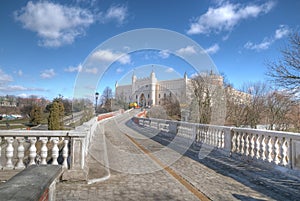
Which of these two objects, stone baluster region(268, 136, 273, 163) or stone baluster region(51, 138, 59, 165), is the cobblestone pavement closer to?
stone baluster region(268, 136, 273, 163)

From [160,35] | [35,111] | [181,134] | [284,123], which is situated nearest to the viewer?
[160,35]

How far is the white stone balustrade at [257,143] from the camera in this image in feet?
17.5

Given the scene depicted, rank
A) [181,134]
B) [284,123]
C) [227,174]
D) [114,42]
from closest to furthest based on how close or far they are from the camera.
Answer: [227,174]
[114,42]
[181,134]
[284,123]

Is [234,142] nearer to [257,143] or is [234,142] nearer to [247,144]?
[247,144]

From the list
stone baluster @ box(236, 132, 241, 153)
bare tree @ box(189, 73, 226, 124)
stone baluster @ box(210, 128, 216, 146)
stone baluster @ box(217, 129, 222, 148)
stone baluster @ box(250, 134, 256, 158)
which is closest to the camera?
stone baluster @ box(250, 134, 256, 158)

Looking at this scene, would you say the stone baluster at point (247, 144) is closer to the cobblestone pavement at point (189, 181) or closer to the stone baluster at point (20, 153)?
the cobblestone pavement at point (189, 181)

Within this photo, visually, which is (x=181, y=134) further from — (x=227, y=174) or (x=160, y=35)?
(x=227, y=174)

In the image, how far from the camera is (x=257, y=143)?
20.7 ft

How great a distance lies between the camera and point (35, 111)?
48688 millimetres

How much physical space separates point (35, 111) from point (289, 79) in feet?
159

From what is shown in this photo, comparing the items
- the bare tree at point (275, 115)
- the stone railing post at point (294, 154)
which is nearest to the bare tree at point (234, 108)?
the bare tree at point (275, 115)

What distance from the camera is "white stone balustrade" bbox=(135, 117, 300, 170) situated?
210 inches

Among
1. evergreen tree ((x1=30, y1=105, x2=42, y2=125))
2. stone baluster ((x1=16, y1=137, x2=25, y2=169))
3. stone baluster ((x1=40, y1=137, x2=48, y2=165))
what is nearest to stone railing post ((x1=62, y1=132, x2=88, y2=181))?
stone baluster ((x1=40, y1=137, x2=48, y2=165))

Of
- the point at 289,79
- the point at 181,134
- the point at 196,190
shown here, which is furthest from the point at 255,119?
the point at 196,190
